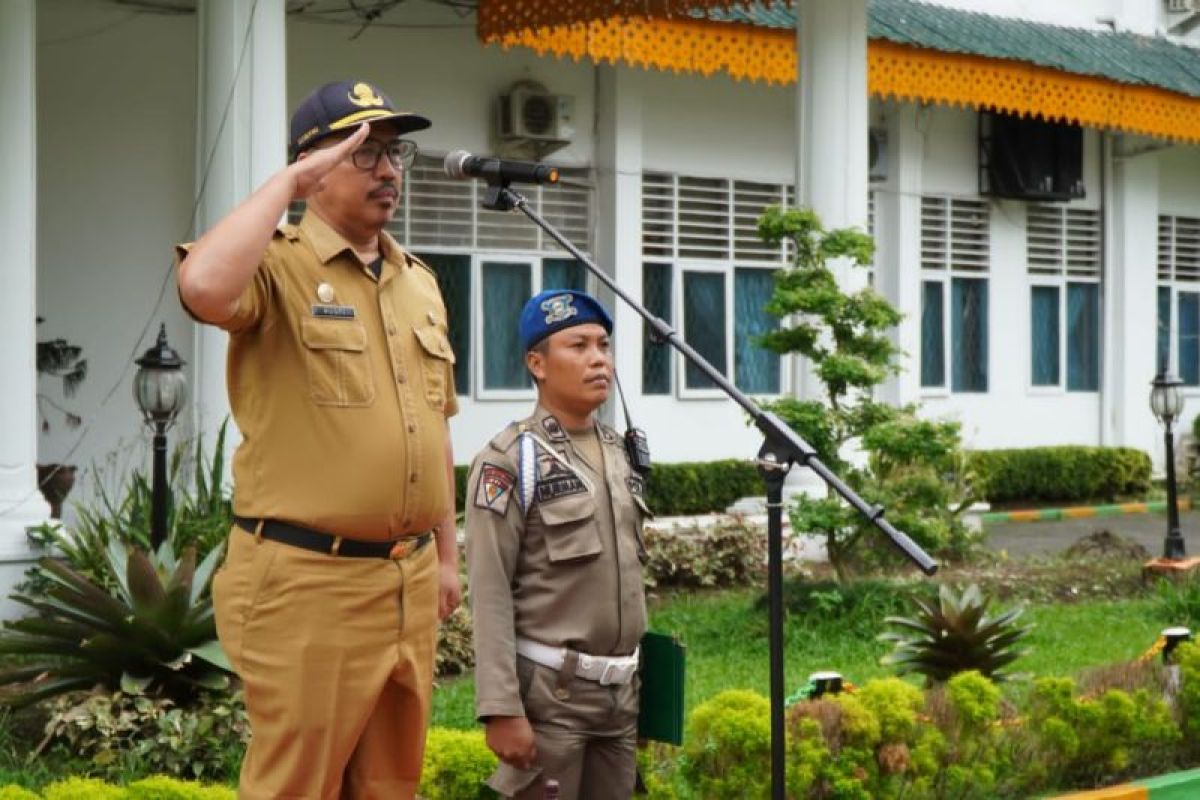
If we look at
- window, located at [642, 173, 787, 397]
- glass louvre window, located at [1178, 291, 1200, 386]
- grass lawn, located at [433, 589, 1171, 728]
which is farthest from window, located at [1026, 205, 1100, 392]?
grass lawn, located at [433, 589, 1171, 728]

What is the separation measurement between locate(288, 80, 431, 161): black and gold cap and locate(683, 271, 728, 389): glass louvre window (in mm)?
13359

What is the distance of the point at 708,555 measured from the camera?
13.4m

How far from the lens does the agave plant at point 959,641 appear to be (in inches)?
321

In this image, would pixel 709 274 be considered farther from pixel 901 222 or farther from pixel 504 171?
pixel 504 171

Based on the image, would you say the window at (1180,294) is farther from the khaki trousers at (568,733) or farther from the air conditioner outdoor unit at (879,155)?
the khaki trousers at (568,733)

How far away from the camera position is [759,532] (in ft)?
44.7

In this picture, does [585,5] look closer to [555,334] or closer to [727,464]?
[727,464]

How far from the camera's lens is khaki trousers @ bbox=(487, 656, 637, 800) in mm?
4984

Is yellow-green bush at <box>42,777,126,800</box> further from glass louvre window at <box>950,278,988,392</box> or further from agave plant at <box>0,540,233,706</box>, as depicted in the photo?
glass louvre window at <box>950,278,988,392</box>

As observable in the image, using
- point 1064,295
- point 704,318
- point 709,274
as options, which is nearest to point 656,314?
point 704,318

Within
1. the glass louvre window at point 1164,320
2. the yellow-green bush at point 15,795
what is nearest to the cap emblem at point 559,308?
the yellow-green bush at point 15,795

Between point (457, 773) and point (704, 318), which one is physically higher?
point (704, 318)

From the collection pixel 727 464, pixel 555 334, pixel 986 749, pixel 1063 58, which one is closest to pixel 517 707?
pixel 555 334

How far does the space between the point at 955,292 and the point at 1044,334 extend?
164 cm
